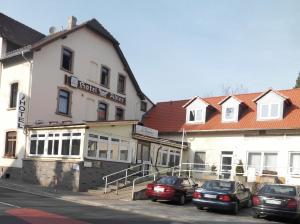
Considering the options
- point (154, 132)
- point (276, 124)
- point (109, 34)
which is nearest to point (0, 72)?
point (109, 34)

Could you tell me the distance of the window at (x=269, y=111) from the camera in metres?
30.7

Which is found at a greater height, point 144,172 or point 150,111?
point 150,111

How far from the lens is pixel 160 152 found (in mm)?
32188

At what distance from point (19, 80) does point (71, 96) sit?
384cm

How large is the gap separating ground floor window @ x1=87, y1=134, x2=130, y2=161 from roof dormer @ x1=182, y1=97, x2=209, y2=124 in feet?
26.3

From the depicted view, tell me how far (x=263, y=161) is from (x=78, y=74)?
1429 cm

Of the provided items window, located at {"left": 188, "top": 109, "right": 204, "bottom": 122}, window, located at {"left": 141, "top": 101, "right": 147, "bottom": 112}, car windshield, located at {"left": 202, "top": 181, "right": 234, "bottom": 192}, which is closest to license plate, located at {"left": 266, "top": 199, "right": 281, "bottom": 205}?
car windshield, located at {"left": 202, "top": 181, "right": 234, "bottom": 192}

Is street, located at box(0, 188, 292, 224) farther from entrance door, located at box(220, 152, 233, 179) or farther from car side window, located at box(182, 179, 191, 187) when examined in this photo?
entrance door, located at box(220, 152, 233, 179)

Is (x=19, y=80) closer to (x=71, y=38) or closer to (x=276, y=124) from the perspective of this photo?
(x=71, y=38)

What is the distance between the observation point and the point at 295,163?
28859mm

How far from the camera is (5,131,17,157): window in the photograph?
30.7 meters

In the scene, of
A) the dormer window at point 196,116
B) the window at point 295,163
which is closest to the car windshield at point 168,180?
the window at point 295,163

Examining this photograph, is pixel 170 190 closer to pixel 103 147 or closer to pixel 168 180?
pixel 168 180

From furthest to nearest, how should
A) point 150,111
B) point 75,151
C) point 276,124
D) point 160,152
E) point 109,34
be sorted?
point 150,111 → point 109,34 → point 160,152 → point 276,124 → point 75,151
